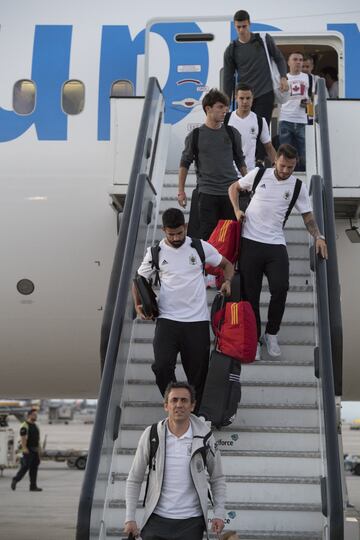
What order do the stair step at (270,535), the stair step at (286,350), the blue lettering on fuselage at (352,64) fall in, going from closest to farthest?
the stair step at (270,535) < the stair step at (286,350) < the blue lettering on fuselage at (352,64)

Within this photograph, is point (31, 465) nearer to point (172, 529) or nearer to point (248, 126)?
point (248, 126)

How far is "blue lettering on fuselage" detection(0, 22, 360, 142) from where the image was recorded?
358 inches

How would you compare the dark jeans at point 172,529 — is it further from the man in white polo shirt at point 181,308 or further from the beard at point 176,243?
the beard at point 176,243

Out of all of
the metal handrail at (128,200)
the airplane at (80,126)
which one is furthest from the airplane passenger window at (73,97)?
the metal handrail at (128,200)

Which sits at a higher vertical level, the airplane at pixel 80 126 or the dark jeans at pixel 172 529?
the airplane at pixel 80 126

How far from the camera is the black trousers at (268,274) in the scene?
6918 millimetres

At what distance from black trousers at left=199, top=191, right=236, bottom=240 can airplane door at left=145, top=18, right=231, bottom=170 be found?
4.96 feet

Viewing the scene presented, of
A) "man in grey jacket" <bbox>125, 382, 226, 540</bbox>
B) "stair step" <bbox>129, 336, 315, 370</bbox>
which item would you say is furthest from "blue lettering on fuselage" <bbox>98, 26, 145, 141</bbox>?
"man in grey jacket" <bbox>125, 382, 226, 540</bbox>

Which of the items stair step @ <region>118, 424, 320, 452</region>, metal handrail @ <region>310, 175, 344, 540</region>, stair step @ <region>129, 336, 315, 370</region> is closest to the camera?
metal handrail @ <region>310, 175, 344, 540</region>

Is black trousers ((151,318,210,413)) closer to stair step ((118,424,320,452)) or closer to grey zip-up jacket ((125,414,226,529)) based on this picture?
stair step ((118,424,320,452))

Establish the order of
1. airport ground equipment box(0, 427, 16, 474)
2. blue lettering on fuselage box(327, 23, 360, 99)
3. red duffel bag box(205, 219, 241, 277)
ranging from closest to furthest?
1. red duffel bag box(205, 219, 241, 277)
2. blue lettering on fuselage box(327, 23, 360, 99)
3. airport ground equipment box(0, 427, 16, 474)

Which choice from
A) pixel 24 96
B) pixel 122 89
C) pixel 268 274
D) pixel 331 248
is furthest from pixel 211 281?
pixel 24 96

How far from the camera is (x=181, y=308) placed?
6.34 m

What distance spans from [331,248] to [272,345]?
2.62 feet
